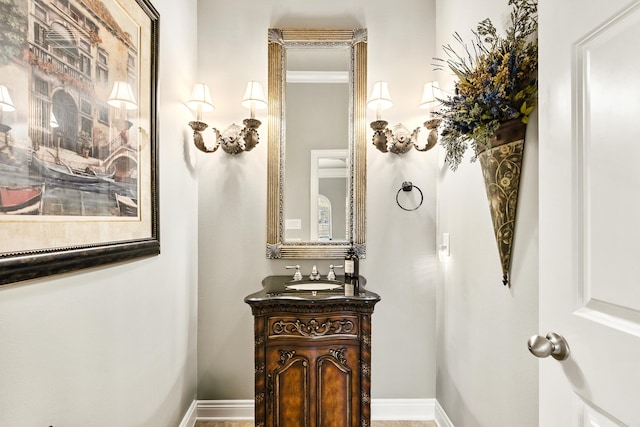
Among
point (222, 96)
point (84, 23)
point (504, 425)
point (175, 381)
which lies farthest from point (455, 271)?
point (84, 23)

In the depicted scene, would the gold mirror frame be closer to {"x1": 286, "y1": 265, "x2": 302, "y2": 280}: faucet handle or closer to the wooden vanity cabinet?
{"x1": 286, "y1": 265, "x2": 302, "y2": 280}: faucet handle

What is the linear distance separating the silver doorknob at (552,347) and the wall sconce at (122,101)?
1485 millimetres

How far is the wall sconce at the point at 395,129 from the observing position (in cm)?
224

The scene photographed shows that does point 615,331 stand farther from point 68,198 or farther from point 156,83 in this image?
point 156,83

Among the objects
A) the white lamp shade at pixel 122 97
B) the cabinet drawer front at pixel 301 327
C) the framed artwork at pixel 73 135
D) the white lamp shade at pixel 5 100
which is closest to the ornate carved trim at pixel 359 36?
the framed artwork at pixel 73 135

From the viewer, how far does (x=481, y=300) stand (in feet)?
5.67

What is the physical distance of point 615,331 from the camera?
69 centimetres

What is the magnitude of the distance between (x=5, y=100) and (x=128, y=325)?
3.10 feet

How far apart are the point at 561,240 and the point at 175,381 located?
199 centimetres

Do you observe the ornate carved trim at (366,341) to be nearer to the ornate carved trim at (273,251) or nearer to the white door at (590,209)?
the ornate carved trim at (273,251)

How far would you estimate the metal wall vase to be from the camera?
130 cm

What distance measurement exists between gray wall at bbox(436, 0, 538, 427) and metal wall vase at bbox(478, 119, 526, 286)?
0.10 ft

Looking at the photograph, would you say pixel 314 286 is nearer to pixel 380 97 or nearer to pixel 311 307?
pixel 311 307

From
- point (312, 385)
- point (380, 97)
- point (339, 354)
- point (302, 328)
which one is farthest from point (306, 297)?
point (380, 97)
